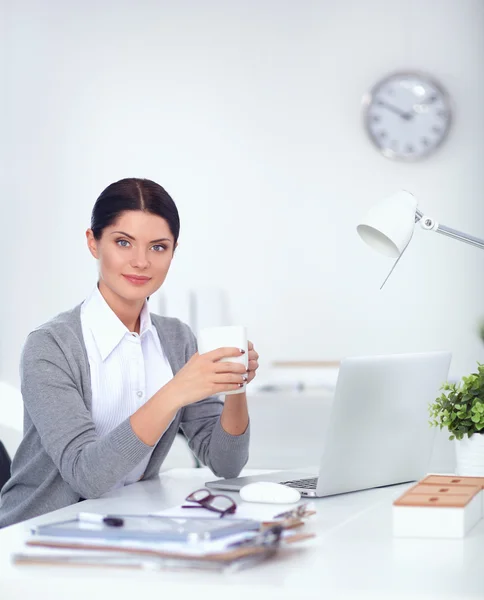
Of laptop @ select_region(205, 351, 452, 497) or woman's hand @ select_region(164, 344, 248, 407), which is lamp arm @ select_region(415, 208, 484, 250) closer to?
laptop @ select_region(205, 351, 452, 497)

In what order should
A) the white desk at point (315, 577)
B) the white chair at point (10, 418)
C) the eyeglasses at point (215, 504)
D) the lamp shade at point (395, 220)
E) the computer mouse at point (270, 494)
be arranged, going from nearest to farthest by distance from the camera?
the white desk at point (315, 577) → the eyeglasses at point (215, 504) → the computer mouse at point (270, 494) → the lamp shade at point (395, 220) → the white chair at point (10, 418)

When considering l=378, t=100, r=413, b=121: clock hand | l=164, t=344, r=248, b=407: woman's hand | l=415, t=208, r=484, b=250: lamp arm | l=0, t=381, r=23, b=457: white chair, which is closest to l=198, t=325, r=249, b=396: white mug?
l=164, t=344, r=248, b=407: woman's hand

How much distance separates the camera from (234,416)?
5.39 ft

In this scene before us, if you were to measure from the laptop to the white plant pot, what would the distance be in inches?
4.2

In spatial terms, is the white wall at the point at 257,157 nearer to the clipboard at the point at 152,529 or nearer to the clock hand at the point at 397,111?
the clock hand at the point at 397,111

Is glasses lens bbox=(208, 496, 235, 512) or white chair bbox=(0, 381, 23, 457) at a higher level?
glasses lens bbox=(208, 496, 235, 512)

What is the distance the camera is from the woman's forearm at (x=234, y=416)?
63.9 inches

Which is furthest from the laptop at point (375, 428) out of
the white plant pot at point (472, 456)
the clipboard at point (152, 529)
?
the clipboard at point (152, 529)

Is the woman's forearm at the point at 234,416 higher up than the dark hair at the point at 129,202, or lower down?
lower down

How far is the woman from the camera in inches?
57.0

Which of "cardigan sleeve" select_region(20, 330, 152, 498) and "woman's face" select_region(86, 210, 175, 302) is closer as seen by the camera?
"cardigan sleeve" select_region(20, 330, 152, 498)

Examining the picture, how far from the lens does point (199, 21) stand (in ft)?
14.6

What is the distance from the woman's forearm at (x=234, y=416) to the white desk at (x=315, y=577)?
22.7 inches

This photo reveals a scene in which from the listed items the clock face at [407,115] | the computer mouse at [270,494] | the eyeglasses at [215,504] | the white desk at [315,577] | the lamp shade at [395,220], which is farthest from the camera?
the clock face at [407,115]
